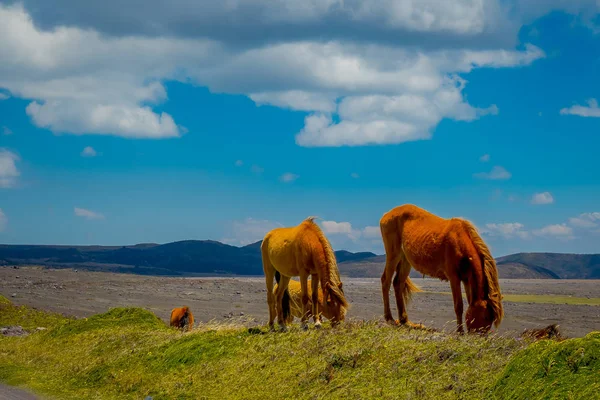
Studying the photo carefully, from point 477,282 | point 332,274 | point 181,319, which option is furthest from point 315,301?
point 181,319

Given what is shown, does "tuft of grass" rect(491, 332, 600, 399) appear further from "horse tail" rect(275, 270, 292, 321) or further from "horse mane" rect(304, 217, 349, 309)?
"horse tail" rect(275, 270, 292, 321)

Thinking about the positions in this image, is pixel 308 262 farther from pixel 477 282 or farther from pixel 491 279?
pixel 491 279

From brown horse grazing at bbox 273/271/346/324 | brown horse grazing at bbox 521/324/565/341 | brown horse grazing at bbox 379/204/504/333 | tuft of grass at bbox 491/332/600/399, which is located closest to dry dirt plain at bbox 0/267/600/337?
brown horse grazing at bbox 273/271/346/324

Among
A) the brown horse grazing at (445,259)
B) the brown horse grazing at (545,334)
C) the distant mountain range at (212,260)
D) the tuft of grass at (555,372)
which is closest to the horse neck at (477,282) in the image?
the brown horse grazing at (445,259)

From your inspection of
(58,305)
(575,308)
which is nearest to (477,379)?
(58,305)

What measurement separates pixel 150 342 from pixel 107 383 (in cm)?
205

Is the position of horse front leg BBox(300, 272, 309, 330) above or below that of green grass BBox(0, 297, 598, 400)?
above

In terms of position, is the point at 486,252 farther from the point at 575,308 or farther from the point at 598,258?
the point at 598,258

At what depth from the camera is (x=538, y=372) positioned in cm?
859

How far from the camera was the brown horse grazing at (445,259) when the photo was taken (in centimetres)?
1255

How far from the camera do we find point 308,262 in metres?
15.1

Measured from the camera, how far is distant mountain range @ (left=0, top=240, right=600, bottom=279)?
137m

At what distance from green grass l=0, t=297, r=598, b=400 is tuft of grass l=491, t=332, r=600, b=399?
0.07ft

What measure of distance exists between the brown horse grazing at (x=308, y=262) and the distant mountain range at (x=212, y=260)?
10817 centimetres
